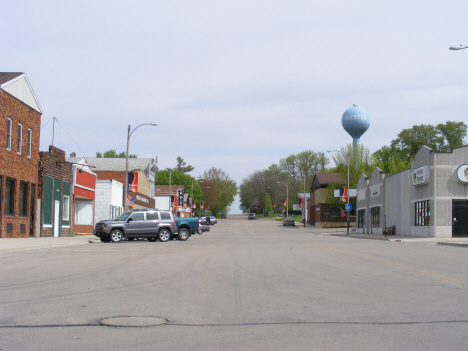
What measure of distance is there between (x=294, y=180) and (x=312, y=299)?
12814 cm

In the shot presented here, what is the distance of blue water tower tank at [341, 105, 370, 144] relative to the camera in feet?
239

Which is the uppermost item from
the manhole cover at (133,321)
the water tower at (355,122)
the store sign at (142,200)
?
the water tower at (355,122)

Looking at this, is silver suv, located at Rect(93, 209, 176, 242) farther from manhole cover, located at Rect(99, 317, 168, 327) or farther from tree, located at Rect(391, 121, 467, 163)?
tree, located at Rect(391, 121, 467, 163)

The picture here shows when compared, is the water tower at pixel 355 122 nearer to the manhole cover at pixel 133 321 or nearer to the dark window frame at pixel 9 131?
the dark window frame at pixel 9 131

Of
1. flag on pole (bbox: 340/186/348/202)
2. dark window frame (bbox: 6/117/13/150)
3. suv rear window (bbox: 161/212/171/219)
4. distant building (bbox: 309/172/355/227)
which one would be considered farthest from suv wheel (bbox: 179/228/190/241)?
distant building (bbox: 309/172/355/227)

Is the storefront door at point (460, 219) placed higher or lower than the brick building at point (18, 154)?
lower

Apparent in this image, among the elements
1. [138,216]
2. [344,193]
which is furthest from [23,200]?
[344,193]

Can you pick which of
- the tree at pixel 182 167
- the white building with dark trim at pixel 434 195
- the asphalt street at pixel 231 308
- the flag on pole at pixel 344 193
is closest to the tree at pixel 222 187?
the tree at pixel 182 167

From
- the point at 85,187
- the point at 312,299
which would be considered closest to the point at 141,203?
the point at 85,187

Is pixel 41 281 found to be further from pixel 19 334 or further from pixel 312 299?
pixel 312 299

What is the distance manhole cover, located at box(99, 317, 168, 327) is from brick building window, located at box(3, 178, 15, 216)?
24.2 metres

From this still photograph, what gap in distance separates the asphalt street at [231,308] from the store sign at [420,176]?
2630 cm

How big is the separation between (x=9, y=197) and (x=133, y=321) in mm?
25003

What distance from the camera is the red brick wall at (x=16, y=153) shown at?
28141mm
